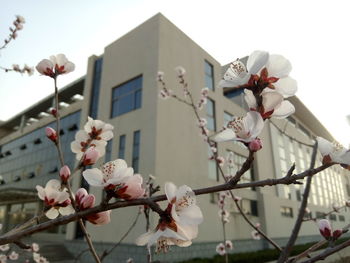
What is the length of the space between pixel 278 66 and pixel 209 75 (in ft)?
43.8

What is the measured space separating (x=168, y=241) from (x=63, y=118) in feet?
55.8

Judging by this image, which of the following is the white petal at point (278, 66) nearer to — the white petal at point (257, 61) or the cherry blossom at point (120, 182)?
Answer: the white petal at point (257, 61)

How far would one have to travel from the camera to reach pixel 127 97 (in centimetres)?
1155

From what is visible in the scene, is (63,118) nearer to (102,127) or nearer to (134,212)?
(134,212)

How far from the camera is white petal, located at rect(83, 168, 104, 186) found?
Answer: 0.78 meters

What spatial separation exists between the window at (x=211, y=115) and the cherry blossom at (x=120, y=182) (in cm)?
1164

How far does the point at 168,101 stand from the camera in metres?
10.4

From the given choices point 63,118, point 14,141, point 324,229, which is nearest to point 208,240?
point 324,229

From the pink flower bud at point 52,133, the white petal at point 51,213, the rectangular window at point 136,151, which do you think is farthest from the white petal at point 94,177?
the rectangular window at point 136,151

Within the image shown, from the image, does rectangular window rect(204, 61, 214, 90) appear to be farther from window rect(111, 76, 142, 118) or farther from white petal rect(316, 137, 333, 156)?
white petal rect(316, 137, 333, 156)

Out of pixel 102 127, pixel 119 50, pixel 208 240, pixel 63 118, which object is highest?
pixel 119 50

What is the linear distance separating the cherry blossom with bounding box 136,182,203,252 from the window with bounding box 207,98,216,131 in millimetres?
11685

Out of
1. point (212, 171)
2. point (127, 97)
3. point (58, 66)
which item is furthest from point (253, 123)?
point (212, 171)

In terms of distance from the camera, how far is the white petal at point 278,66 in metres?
0.82
